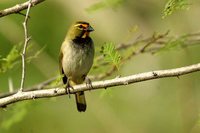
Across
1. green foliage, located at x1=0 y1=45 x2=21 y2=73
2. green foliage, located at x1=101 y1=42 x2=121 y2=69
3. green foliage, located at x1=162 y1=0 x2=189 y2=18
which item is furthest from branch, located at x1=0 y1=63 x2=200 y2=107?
green foliage, located at x1=0 y1=45 x2=21 y2=73

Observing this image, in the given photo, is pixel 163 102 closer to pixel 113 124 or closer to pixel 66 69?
pixel 113 124

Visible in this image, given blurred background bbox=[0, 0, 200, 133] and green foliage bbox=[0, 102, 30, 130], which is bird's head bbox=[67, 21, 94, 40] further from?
green foliage bbox=[0, 102, 30, 130]

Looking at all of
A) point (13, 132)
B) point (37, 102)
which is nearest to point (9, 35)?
point (13, 132)

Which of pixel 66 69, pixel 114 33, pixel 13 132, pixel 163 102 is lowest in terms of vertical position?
pixel 66 69

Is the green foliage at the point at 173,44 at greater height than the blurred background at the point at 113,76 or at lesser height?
lesser

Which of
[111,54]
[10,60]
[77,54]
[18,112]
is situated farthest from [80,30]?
[111,54]

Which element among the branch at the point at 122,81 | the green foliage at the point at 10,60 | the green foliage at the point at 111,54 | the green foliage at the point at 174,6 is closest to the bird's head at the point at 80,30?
the green foliage at the point at 10,60

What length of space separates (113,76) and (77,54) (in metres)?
6.44

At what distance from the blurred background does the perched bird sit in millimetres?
358

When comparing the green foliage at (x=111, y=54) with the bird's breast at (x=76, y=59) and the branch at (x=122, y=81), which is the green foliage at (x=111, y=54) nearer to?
the branch at (x=122, y=81)

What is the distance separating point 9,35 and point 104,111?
1.89 meters

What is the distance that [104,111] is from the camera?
10781 millimetres

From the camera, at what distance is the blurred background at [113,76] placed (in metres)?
8.91

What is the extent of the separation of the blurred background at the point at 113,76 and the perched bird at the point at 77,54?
358 millimetres
